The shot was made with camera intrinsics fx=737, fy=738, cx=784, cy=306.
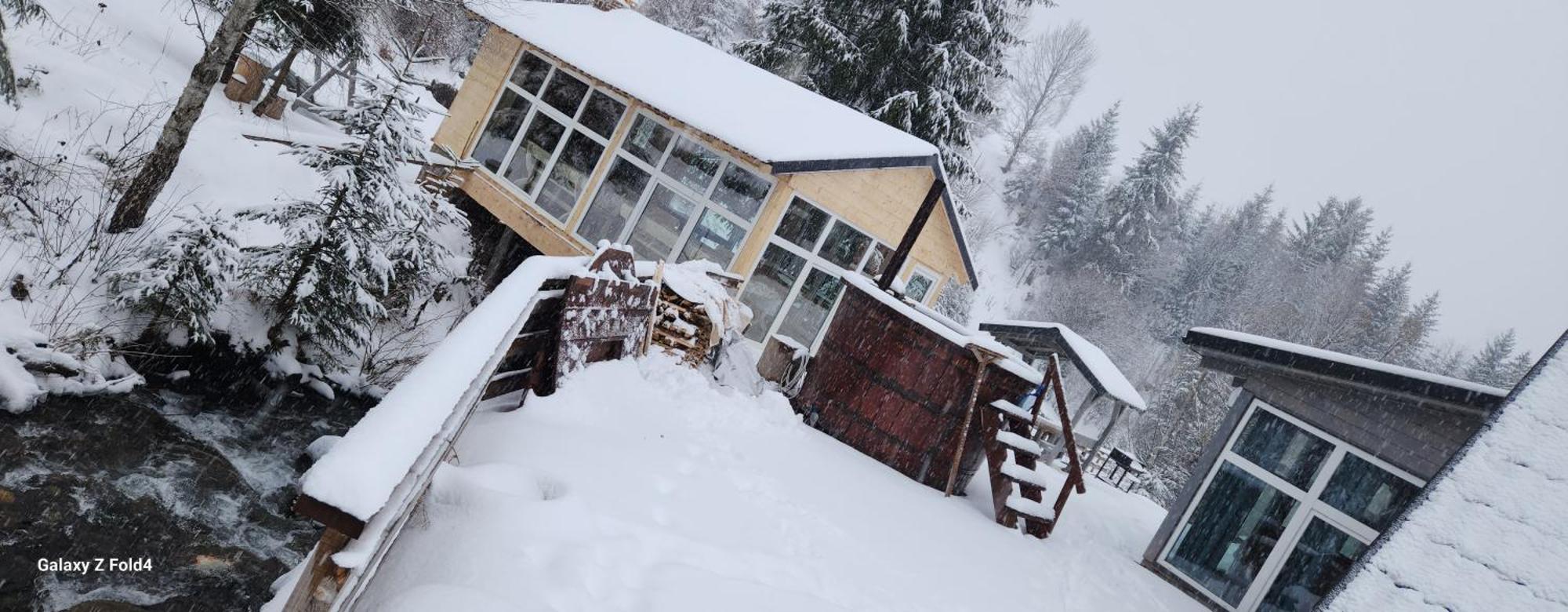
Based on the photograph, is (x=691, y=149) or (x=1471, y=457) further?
(x=691, y=149)

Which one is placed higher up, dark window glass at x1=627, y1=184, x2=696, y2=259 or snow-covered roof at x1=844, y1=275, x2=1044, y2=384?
snow-covered roof at x1=844, y1=275, x2=1044, y2=384

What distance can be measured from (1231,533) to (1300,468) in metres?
1.02

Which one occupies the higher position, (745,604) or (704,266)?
(704,266)

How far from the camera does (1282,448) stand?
27.0 feet

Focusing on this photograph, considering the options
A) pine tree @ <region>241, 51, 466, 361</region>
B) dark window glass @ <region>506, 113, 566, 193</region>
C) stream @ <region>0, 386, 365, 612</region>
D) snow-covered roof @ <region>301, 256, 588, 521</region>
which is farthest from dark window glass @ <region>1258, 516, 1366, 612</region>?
dark window glass @ <region>506, 113, 566, 193</region>

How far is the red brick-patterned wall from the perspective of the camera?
771 cm

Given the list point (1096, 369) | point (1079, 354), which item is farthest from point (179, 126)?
point (1096, 369)

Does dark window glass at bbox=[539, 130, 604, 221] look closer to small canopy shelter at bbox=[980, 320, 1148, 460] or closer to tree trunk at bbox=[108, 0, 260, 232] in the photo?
tree trunk at bbox=[108, 0, 260, 232]

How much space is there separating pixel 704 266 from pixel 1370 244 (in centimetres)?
4024

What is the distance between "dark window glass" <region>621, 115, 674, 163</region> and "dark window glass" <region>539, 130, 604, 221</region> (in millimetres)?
578

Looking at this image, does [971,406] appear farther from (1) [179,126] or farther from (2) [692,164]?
(1) [179,126]

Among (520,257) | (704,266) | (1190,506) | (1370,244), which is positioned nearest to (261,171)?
(520,257)

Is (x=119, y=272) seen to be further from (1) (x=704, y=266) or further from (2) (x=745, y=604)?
(2) (x=745, y=604)

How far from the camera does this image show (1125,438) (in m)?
31.0
